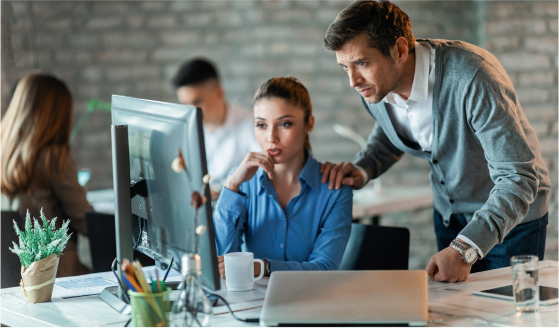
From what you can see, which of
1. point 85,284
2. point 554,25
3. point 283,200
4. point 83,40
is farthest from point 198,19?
point 85,284

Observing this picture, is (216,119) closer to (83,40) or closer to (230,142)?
(230,142)

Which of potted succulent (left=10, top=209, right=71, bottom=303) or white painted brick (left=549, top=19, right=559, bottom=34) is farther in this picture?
white painted brick (left=549, top=19, right=559, bottom=34)

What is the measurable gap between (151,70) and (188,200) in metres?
2.95

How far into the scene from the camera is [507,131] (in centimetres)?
147

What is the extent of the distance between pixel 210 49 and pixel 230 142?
0.77m

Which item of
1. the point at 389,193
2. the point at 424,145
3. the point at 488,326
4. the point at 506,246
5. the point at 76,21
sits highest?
the point at 76,21

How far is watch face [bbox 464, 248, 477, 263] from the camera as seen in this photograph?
1.32 meters

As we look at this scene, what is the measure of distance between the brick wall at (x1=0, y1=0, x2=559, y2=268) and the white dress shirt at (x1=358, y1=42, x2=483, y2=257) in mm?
1813

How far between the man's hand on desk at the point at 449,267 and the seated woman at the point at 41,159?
62.3 inches

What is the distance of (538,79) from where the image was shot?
10.8ft

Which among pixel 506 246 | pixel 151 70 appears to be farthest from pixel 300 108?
pixel 151 70

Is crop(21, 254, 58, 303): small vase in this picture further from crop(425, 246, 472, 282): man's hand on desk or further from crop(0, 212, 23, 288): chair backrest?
crop(425, 246, 472, 282): man's hand on desk

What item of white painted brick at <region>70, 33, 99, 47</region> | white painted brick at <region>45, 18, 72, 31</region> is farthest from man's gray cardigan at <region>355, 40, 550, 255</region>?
white painted brick at <region>45, 18, 72, 31</region>

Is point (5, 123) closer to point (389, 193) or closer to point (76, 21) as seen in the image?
point (76, 21)
